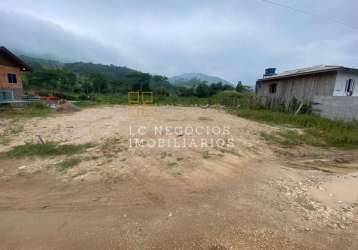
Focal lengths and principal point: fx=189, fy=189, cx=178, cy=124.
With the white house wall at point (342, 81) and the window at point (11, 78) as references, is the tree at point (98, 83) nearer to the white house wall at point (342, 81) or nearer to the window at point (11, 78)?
the window at point (11, 78)

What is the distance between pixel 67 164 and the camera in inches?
150

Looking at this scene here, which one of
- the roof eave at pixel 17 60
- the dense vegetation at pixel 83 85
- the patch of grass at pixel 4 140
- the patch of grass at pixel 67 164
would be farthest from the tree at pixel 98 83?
the patch of grass at pixel 67 164

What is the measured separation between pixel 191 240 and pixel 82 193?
1.81m

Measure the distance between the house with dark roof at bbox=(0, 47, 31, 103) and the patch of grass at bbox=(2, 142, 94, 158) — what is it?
11896mm

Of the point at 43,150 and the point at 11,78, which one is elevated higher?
the point at 11,78

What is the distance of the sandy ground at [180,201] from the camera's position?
1.99m

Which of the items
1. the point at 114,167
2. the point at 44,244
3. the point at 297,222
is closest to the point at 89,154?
the point at 114,167

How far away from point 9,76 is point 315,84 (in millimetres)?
21285

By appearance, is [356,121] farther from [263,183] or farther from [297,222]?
[297,222]

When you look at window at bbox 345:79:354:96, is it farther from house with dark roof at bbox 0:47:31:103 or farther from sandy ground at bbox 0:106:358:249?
house with dark roof at bbox 0:47:31:103

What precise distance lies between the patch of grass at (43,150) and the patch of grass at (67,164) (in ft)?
1.70

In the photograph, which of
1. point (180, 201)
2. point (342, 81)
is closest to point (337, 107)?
point (342, 81)

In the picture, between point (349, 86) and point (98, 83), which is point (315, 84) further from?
point (98, 83)

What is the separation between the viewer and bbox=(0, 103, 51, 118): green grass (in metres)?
10.8
